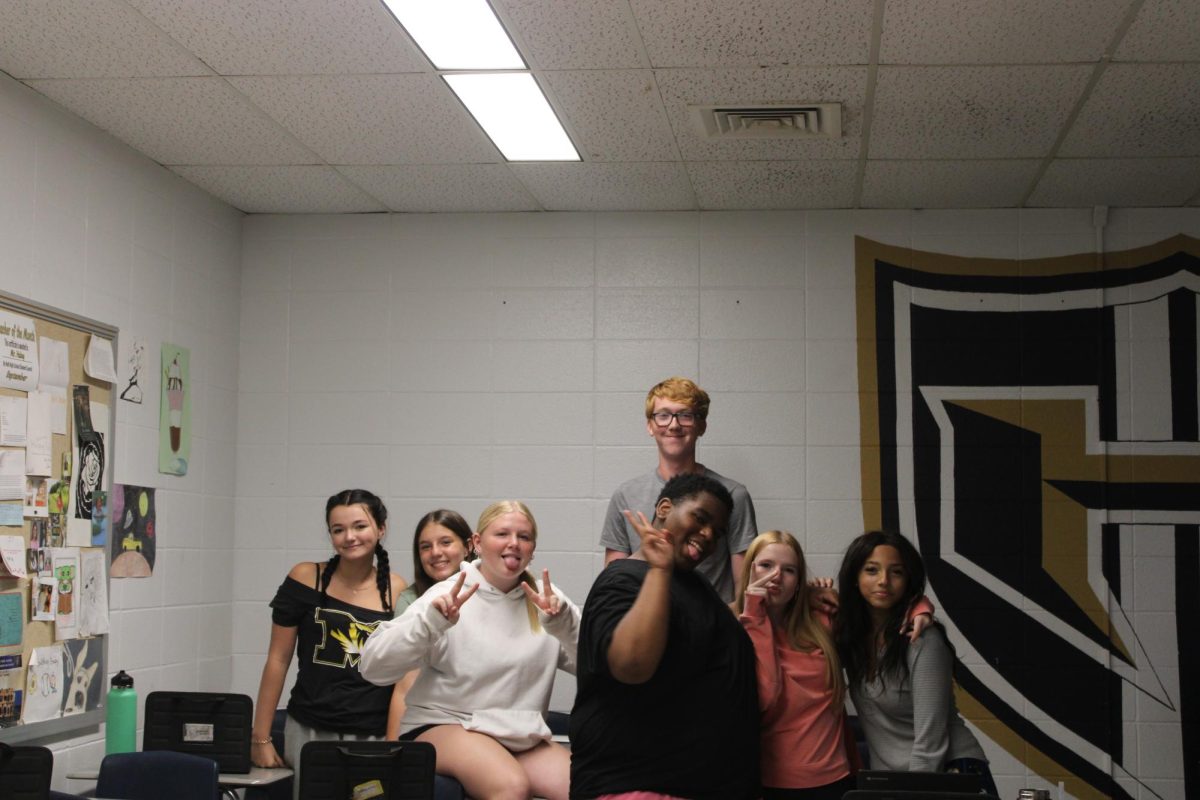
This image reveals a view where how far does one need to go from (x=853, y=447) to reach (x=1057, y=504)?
3.02 ft

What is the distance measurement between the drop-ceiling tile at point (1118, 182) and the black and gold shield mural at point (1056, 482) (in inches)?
10.0

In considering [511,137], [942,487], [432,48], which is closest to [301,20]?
[432,48]

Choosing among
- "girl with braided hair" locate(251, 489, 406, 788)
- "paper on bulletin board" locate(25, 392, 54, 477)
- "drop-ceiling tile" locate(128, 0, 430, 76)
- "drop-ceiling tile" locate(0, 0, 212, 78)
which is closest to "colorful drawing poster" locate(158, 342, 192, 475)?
"paper on bulletin board" locate(25, 392, 54, 477)

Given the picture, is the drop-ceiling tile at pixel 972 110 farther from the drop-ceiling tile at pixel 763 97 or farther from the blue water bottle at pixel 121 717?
the blue water bottle at pixel 121 717

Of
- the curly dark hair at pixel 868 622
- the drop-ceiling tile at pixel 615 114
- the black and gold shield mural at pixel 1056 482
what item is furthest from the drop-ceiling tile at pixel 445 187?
the curly dark hair at pixel 868 622

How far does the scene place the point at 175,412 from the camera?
5.40m

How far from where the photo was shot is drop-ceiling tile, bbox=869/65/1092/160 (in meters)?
4.23

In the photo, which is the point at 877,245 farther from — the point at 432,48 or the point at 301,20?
the point at 301,20

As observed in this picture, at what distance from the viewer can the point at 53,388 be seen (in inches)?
175

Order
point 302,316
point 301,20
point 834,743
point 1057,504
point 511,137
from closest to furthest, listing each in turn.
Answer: point 834,743, point 301,20, point 511,137, point 1057,504, point 302,316

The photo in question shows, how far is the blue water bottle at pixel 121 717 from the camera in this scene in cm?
464

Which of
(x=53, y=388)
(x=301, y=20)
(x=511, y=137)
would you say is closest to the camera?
(x=301, y=20)

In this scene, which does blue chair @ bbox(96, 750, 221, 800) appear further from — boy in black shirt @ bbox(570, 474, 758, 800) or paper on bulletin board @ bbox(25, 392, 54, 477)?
boy in black shirt @ bbox(570, 474, 758, 800)

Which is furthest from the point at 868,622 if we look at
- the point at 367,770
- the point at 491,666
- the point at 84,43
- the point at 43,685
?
the point at 84,43
